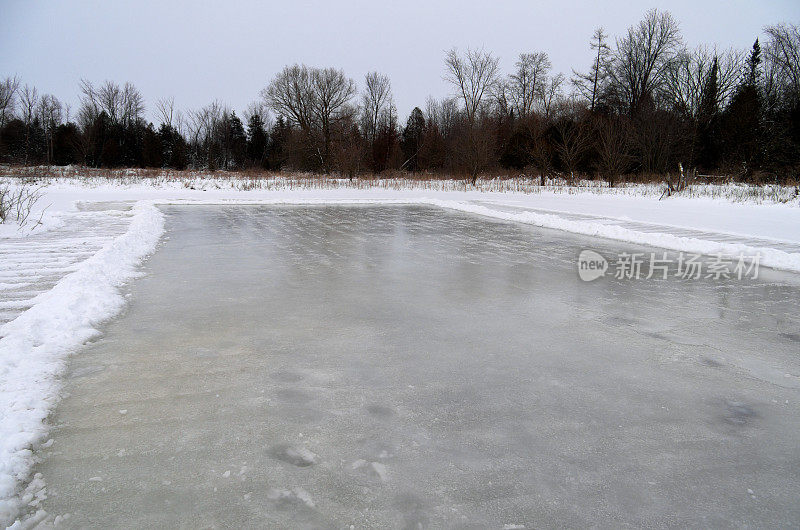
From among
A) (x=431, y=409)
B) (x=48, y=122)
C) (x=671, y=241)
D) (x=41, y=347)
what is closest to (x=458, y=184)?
(x=671, y=241)

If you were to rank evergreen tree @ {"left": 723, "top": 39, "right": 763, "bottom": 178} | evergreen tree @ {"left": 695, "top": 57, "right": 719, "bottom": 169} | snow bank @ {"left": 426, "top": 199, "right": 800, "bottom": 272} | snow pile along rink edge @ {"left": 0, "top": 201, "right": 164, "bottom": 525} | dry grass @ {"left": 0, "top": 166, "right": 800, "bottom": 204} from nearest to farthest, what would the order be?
1. snow pile along rink edge @ {"left": 0, "top": 201, "right": 164, "bottom": 525}
2. snow bank @ {"left": 426, "top": 199, "right": 800, "bottom": 272}
3. dry grass @ {"left": 0, "top": 166, "right": 800, "bottom": 204}
4. evergreen tree @ {"left": 723, "top": 39, "right": 763, "bottom": 178}
5. evergreen tree @ {"left": 695, "top": 57, "right": 719, "bottom": 169}

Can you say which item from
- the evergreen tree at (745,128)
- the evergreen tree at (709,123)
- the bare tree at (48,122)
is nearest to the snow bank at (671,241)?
the evergreen tree at (745,128)

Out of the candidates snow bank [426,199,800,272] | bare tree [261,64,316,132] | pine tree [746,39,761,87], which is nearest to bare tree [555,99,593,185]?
pine tree [746,39,761,87]

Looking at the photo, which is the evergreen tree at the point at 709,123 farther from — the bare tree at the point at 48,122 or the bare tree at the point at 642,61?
the bare tree at the point at 48,122

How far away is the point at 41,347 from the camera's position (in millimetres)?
3883

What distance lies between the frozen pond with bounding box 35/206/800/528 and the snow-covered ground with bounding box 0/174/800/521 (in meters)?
0.20

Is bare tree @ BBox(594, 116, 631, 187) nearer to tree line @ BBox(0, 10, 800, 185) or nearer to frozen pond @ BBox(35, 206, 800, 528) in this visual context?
tree line @ BBox(0, 10, 800, 185)

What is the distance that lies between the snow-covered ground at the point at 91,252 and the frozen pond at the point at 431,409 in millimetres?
203

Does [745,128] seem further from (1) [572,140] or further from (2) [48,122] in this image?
(2) [48,122]

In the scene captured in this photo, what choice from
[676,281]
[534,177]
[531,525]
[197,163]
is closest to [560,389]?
[531,525]

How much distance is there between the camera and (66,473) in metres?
2.42

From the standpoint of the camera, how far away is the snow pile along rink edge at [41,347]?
98.9 inches

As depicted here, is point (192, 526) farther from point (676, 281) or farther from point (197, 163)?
point (197, 163)

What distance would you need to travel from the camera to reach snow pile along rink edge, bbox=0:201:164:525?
8.24 feet
